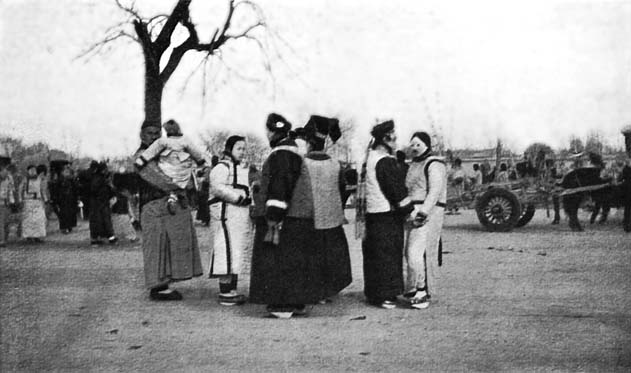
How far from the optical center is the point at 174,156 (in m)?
6.70

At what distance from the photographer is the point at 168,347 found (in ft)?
16.3

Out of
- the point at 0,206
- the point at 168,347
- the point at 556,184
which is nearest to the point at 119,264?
the point at 0,206

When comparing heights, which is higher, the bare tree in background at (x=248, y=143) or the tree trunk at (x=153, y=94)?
the tree trunk at (x=153, y=94)

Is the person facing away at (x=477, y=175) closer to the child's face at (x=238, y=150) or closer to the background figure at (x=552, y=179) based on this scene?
the background figure at (x=552, y=179)

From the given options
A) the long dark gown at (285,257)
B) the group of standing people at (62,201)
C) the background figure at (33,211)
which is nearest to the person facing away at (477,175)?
the group of standing people at (62,201)

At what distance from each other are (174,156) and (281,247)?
1.50 meters

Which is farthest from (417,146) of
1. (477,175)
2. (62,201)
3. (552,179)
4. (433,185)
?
(477,175)

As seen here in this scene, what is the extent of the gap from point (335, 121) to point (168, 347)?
2.48m

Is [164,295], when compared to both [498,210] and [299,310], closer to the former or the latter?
[299,310]

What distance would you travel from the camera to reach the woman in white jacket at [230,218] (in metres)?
6.62

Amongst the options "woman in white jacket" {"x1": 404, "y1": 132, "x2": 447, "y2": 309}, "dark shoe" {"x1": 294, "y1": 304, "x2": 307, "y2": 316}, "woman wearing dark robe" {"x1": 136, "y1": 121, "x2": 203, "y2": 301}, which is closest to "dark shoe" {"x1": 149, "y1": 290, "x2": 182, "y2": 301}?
"woman wearing dark robe" {"x1": 136, "y1": 121, "x2": 203, "y2": 301}

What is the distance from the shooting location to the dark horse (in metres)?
12.9

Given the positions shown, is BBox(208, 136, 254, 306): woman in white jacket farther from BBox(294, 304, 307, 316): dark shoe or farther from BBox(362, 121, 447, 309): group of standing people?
BBox(362, 121, 447, 309): group of standing people

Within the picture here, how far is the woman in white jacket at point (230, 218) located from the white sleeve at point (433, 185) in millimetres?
1653
